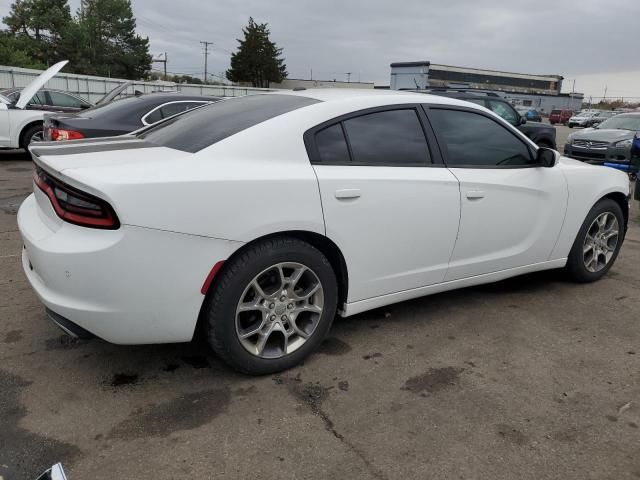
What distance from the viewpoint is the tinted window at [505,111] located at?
12.1 meters

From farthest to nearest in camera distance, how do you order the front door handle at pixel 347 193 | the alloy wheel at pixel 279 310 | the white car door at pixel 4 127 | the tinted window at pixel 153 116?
1. the white car door at pixel 4 127
2. the tinted window at pixel 153 116
3. the front door handle at pixel 347 193
4. the alloy wheel at pixel 279 310

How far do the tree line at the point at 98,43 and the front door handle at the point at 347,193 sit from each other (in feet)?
170

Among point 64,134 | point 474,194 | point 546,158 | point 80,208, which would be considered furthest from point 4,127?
point 546,158

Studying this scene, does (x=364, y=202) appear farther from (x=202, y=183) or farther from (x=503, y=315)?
(x=503, y=315)

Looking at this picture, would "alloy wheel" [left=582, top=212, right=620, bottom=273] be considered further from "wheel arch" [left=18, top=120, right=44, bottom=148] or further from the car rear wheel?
"wheel arch" [left=18, top=120, right=44, bottom=148]

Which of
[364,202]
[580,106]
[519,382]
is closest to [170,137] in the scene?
[364,202]

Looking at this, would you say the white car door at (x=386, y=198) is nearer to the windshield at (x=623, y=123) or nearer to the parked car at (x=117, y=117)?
the parked car at (x=117, y=117)

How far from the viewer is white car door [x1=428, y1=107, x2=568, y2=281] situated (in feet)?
11.2

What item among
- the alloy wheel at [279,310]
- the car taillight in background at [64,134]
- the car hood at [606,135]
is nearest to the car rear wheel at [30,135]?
the car taillight in background at [64,134]

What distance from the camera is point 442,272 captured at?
3.42 meters

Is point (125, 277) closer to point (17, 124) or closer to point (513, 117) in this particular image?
point (17, 124)

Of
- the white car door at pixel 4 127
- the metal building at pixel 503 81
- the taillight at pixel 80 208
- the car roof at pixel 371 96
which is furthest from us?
the metal building at pixel 503 81

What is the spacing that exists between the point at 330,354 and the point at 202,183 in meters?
1.32

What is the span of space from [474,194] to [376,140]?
30.3 inches
